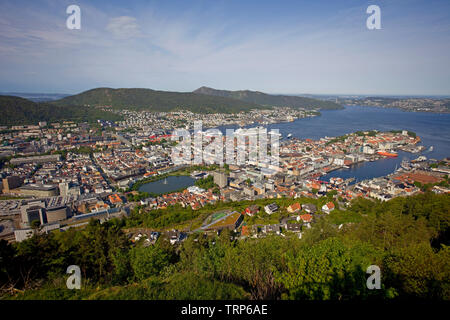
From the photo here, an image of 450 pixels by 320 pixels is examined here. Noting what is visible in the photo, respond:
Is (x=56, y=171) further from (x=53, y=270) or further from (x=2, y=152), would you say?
(x=53, y=270)

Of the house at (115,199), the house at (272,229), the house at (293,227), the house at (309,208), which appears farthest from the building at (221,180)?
the house at (293,227)

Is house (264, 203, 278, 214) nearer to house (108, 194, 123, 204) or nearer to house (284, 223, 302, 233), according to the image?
house (284, 223, 302, 233)

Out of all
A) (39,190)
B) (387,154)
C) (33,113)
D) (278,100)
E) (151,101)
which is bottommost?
(39,190)

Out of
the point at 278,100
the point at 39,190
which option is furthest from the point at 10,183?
the point at 278,100

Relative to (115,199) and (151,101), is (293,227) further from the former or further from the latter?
(151,101)

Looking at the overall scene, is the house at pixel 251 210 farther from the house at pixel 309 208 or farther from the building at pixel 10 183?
the building at pixel 10 183
